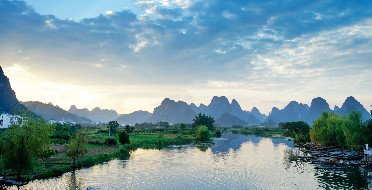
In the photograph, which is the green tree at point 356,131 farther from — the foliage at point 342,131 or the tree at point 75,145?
the tree at point 75,145

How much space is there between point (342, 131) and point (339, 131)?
3.24ft

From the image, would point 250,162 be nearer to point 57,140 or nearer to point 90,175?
point 90,175

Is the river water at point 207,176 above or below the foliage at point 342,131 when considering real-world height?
below

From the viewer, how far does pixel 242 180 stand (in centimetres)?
5722

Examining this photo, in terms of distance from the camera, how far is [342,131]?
95562mm

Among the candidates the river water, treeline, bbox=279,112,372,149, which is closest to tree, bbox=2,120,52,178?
the river water

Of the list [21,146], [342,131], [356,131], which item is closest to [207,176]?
[21,146]

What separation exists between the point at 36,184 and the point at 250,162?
158 feet

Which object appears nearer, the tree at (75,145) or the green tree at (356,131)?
the tree at (75,145)

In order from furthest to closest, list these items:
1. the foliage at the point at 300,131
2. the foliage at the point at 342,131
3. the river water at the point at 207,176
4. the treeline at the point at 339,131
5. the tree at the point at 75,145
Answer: the foliage at the point at 300,131 < the foliage at the point at 342,131 < the treeline at the point at 339,131 < the tree at the point at 75,145 < the river water at the point at 207,176

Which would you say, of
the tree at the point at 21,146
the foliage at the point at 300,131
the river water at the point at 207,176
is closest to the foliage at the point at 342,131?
the foliage at the point at 300,131

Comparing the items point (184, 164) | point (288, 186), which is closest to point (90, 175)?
point (184, 164)

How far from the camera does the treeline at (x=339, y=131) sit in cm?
7931

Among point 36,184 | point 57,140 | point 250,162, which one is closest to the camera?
point 36,184
